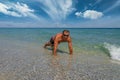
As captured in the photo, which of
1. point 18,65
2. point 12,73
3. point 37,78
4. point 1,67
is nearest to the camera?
point 37,78

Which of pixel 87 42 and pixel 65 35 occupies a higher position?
pixel 65 35

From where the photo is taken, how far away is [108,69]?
598 centimetres

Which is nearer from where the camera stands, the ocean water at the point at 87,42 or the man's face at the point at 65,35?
the man's face at the point at 65,35

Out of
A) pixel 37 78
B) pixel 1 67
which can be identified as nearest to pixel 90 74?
pixel 37 78

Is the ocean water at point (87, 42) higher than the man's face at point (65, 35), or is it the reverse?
the man's face at point (65, 35)

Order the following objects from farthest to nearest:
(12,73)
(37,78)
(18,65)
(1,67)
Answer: (18,65), (1,67), (12,73), (37,78)

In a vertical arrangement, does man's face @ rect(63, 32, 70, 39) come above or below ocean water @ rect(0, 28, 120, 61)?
above

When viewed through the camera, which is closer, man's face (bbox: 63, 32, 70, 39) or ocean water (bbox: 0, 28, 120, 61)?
man's face (bbox: 63, 32, 70, 39)

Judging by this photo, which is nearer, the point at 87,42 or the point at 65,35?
the point at 65,35

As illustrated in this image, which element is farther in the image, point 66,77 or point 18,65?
point 18,65

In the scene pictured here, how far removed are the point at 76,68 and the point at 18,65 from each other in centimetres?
223

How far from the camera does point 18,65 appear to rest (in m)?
6.08

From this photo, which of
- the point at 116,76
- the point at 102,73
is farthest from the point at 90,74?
the point at 116,76

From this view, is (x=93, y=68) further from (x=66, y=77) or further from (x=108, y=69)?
(x=66, y=77)
